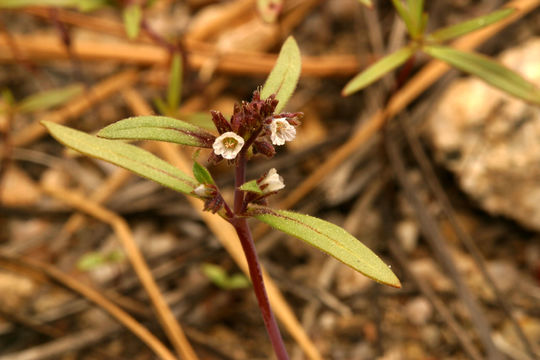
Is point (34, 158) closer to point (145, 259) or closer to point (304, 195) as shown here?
point (145, 259)

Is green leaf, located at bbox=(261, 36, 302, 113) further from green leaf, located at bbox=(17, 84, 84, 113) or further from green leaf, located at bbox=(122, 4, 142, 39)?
green leaf, located at bbox=(17, 84, 84, 113)

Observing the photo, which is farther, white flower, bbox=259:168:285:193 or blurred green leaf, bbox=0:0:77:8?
blurred green leaf, bbox=0:0:77:8

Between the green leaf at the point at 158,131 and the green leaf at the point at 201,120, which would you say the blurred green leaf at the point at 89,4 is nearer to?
the green leaf at the point at 201,120

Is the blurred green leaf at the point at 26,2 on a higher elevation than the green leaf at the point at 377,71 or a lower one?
higher

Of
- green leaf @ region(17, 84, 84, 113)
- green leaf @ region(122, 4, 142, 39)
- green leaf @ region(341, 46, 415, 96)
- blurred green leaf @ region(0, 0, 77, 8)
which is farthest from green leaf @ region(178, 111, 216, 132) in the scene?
blurred green leaf @ region(0, 0, 77, 8)

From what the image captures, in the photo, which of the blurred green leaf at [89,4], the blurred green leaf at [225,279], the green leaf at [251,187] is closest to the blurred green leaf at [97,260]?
the blurred green leaf at [225,279]

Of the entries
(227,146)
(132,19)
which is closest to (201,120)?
(132,19)
